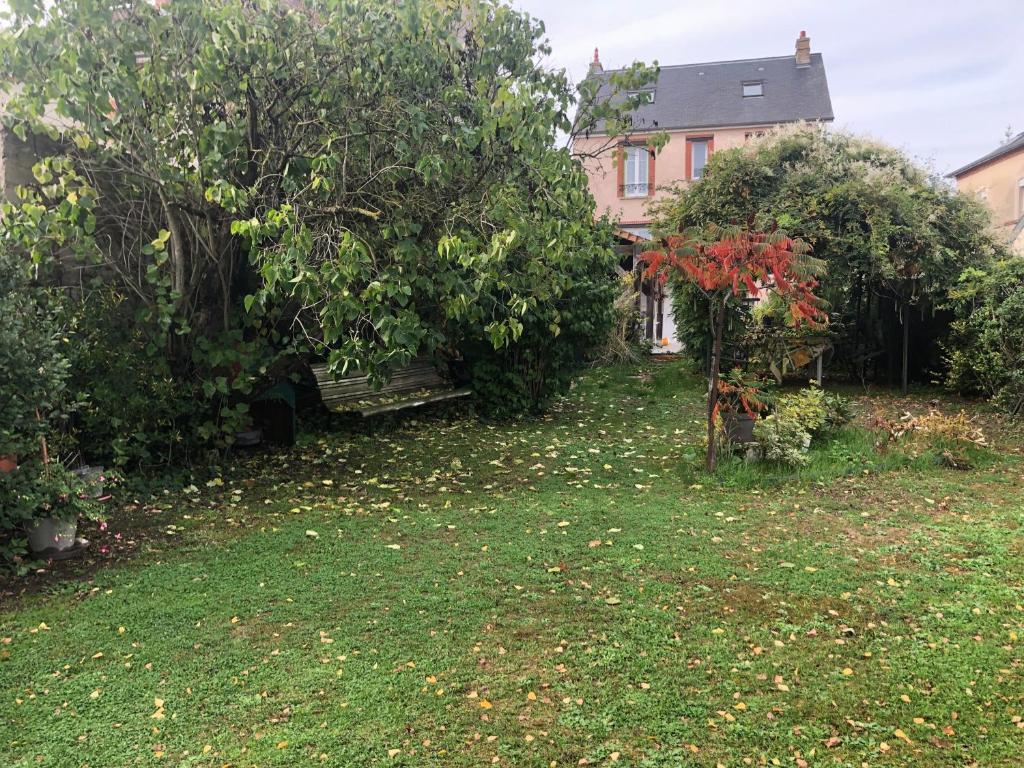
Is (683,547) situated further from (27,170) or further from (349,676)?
(27,170)

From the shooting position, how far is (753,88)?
25.2 m

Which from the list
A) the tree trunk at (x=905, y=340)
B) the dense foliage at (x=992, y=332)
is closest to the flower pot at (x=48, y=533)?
the dense foliage at (x=992, y=332)

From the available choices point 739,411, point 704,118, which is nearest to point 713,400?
point 739,411

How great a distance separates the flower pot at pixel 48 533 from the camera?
4199mm

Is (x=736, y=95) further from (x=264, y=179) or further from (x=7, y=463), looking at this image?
(x=7, y=463)

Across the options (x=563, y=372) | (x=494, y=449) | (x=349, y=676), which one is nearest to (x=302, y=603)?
(x=349, y=676)

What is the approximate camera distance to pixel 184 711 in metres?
2.77

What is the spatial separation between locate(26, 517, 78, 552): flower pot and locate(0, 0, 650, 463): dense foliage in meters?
1.12

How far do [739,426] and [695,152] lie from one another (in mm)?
19254

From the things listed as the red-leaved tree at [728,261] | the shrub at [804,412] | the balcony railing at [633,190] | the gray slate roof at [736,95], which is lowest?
the shrub at [804,412]

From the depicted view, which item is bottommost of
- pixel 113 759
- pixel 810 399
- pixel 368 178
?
pixel 113 759

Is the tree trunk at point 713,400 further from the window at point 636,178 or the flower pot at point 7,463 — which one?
the window at point 636,178

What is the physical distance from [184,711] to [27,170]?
5.08m

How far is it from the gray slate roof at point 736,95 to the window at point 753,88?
0.14 meters
